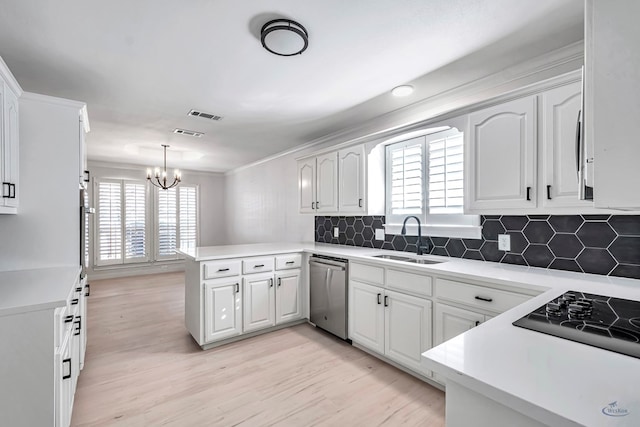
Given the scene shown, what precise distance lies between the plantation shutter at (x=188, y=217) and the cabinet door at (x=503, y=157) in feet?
20.8

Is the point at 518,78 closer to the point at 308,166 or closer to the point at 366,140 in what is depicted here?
the point at 366,140

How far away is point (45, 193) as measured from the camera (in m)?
2.16

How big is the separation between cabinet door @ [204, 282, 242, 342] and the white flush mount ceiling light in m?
2.09

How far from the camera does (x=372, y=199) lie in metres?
3.15

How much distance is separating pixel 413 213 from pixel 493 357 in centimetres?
229

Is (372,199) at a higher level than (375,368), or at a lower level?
higher

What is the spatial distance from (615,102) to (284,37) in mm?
1716

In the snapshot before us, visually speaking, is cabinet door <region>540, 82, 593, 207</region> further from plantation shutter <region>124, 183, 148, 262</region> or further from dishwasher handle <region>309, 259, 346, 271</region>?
plantation shutter <region>124, 183, 148, 262</region>

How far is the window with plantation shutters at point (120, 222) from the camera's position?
5.90m

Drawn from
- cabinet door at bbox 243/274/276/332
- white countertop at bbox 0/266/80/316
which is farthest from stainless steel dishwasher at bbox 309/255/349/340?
white countertop at bbox 0/266/80/316

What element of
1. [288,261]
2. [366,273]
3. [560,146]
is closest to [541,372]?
[560,146]

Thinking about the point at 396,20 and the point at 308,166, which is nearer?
the point at 396,20

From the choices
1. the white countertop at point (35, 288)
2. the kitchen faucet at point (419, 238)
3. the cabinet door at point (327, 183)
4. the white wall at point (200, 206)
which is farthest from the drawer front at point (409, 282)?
the white wall at point (200, 206)

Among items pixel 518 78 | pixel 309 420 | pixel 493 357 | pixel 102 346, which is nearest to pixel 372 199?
pixel 518 78
